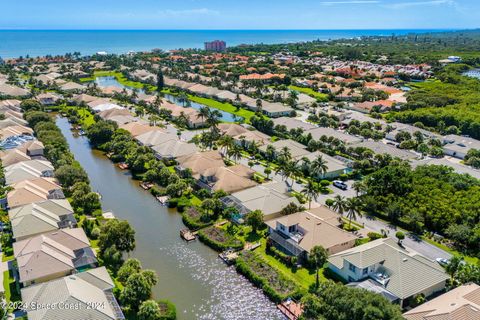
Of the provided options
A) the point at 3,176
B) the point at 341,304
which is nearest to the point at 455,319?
the point at 341,304

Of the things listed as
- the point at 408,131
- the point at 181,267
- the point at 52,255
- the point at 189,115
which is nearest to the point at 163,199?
the point at 181,267

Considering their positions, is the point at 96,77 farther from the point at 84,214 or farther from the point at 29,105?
the point at 84,214

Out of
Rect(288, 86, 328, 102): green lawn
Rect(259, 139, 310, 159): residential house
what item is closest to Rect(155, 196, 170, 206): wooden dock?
Rect(259, 139, 310, 159): residential house

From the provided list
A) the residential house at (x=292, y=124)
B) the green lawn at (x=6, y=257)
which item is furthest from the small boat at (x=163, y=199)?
the residential house at (x=292, y=124)

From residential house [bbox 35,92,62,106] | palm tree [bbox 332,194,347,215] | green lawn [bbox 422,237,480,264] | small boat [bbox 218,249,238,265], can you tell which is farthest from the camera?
residential house [bbox 35,92,62,106]

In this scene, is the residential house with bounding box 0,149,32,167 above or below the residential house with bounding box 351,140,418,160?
above

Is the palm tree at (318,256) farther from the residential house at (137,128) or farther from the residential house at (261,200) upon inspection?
the residential house at (137,128)

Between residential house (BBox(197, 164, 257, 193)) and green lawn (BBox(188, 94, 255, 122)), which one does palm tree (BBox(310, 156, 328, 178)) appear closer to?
residential house (BBox(197, 164, 257, 193))
